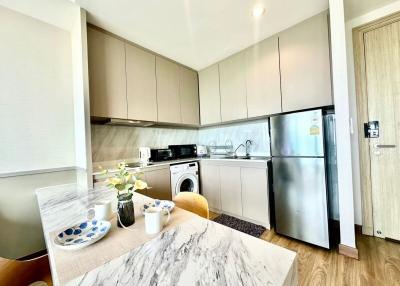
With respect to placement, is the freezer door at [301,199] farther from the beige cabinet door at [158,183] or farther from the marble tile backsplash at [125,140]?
the marble tile backsplash at [125,140]

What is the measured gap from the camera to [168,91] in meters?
2.72

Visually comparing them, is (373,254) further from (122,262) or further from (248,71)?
(248,71)

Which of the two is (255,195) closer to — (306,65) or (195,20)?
(306,65)

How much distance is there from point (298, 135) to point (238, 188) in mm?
1073

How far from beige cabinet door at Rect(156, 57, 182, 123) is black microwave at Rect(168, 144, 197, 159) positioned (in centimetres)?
47

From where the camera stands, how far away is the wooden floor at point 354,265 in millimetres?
1343

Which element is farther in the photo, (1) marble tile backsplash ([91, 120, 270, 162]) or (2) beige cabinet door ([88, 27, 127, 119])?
(1) marble tile backsplash ([91, 120, 270, 162])

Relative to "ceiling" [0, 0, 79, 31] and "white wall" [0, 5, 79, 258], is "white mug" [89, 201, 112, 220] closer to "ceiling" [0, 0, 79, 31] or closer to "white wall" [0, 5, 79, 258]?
"white wall" [0, 5, 79, 258]

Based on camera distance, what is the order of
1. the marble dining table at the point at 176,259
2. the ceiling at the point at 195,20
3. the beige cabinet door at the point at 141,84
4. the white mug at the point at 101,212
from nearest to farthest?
the marble dining table at the point at 176,259
the white mug at the point at 101,212
the ceiling at the point at 195,20
the beige cabinet door at the point at 141,84

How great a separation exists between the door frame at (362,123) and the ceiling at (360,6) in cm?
15

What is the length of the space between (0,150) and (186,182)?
212 cm

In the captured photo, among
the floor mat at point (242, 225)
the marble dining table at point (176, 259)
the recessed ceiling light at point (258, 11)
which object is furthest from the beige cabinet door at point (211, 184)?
the recessed ceiling light at point (258, 11)

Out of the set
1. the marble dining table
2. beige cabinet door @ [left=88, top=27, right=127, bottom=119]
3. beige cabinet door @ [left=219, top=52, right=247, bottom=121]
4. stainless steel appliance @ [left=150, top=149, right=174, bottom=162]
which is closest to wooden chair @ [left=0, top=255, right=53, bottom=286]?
the marble dining table

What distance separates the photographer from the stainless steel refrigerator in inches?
67.7
